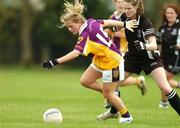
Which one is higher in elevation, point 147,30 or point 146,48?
point 147,30

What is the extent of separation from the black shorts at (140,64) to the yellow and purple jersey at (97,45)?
28.4 inches

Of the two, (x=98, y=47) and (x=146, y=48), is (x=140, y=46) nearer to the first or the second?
(x=146, y=48)

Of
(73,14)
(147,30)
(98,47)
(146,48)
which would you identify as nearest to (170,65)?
(147,30)

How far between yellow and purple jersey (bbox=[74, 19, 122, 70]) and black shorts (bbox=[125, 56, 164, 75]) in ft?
2.37

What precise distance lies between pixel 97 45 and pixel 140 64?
1.38 m

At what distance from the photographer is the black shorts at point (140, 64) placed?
11.0 meters

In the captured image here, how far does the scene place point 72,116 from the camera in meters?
11.8

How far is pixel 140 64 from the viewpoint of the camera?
1145cm

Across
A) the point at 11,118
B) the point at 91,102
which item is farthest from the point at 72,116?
the point at 91,102

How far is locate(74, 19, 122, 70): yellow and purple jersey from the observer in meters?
10.2

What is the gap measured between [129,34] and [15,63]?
3987 cm

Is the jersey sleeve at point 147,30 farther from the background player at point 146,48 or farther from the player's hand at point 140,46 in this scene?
the player's hand at point 140,46

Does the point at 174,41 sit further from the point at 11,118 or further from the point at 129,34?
the point at 11,118

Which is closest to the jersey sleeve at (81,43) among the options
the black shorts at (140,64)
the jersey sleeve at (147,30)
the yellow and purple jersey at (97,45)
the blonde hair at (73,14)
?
the yellow and purple jersey at (97,45)
